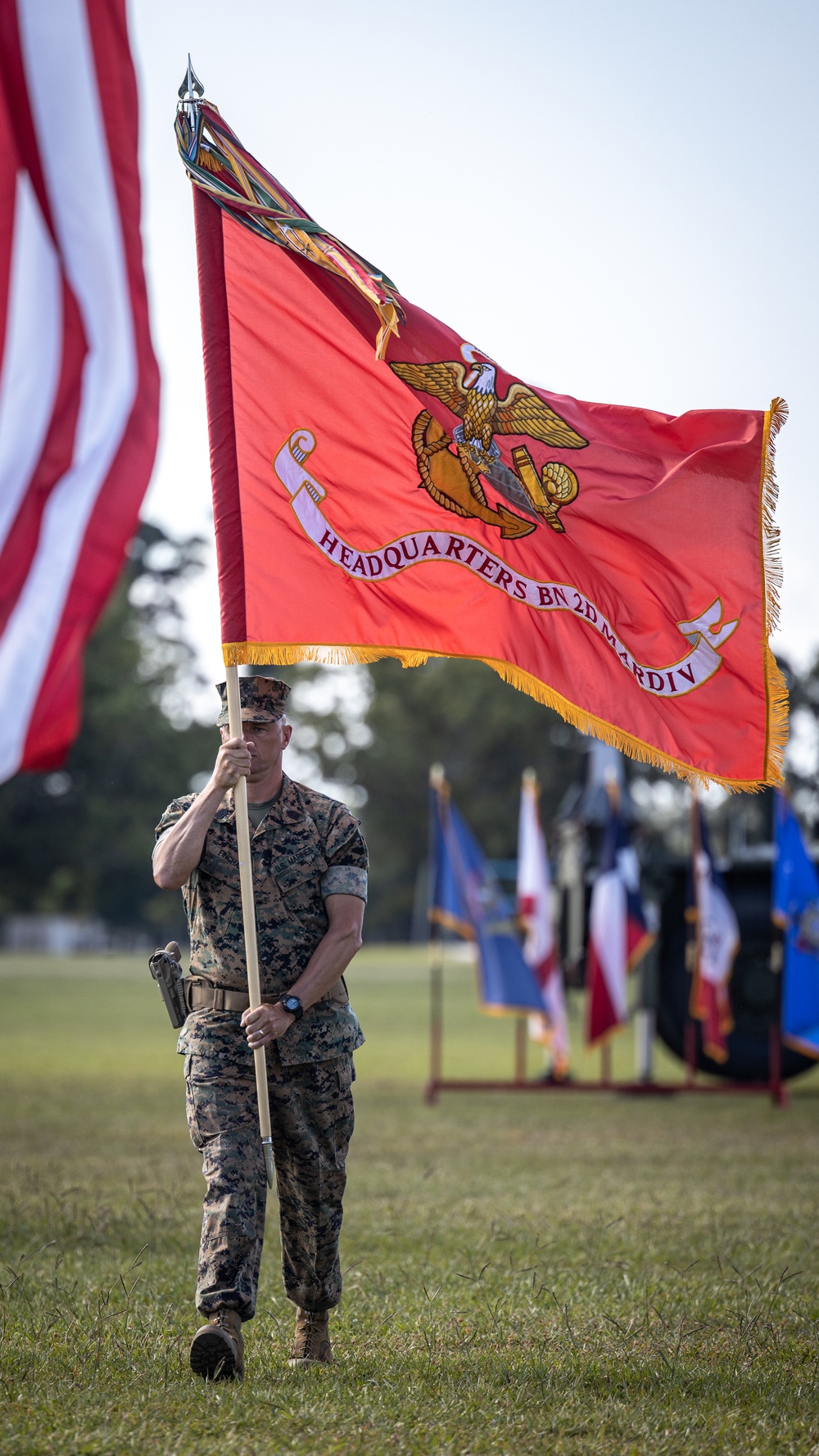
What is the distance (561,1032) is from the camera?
45.2 feet

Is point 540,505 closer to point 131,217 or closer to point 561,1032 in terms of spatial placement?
point 131,217

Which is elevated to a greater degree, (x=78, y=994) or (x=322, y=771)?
(x=322, y=771)

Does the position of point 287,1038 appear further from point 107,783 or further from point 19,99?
point 107,783

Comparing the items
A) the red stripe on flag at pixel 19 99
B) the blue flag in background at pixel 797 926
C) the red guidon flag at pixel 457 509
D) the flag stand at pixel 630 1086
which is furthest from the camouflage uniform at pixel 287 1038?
the blue flag in background at pixel 797 926

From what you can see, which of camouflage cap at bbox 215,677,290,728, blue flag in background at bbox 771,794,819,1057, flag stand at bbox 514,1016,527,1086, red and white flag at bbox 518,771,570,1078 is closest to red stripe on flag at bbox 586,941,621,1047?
red and white flag at bbox 518,771,570,1078

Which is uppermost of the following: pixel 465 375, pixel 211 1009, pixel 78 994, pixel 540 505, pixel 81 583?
pixel 465 375

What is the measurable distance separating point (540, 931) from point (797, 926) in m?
2.18

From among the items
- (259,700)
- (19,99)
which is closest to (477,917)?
(259,700)

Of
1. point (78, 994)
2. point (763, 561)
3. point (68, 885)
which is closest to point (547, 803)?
point (68, 885)

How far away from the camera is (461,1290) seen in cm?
613

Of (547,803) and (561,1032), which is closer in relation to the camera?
(561,1032)

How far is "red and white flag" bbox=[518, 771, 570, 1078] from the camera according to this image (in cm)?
1361

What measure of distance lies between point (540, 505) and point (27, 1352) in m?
3.36

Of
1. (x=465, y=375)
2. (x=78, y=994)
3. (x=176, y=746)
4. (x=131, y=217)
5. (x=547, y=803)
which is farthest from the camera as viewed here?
(x=547, y=803)
